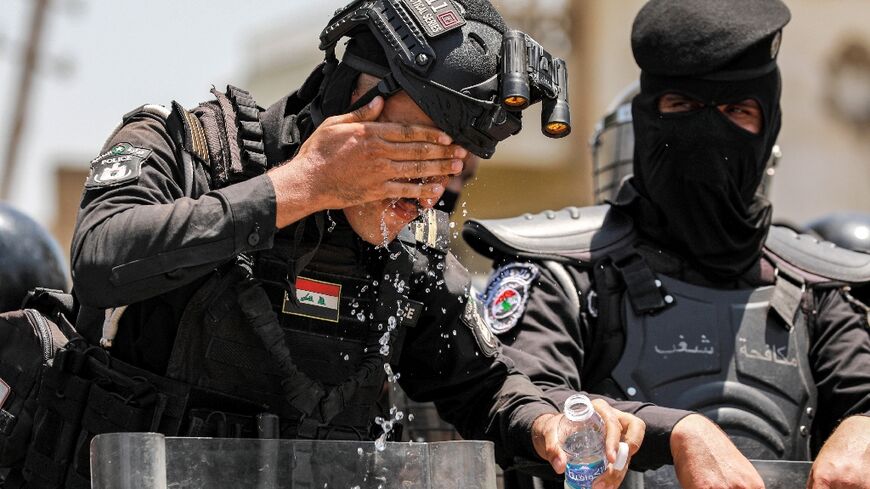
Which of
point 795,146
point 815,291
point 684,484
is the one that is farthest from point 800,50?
point 684,484

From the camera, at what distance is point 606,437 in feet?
11.8

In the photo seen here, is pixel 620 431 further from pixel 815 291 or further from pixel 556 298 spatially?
pixel 815 291

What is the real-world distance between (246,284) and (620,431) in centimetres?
100

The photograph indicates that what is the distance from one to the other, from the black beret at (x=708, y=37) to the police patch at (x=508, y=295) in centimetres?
88

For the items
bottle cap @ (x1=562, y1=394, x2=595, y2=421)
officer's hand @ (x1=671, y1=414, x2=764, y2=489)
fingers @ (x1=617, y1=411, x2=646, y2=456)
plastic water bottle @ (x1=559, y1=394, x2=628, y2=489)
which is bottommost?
officer's hand @ (x1=671, y1=414, x2=764, y2=489)

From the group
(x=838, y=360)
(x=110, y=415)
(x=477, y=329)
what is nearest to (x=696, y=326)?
(x=838, y=360)

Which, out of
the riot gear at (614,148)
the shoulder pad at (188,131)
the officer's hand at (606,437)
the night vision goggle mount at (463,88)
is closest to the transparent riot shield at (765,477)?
the officer's hand at (606,437)

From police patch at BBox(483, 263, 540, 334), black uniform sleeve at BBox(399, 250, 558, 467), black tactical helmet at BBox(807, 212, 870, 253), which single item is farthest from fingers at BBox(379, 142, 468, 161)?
black tactical helmet at BBox(807, 212, 870, 253)

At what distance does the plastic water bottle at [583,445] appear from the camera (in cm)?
351

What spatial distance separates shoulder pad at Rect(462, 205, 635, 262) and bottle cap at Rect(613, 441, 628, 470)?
148 cm

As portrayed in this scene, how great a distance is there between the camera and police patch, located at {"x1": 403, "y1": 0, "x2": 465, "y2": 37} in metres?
3.51

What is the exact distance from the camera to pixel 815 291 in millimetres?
5152

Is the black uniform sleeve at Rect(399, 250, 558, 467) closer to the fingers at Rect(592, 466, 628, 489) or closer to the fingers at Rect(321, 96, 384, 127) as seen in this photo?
the fingers at Rect(592, 466, 628, 489)

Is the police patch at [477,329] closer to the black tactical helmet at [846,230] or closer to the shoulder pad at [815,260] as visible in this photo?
the shoulder pad at [815,260]
